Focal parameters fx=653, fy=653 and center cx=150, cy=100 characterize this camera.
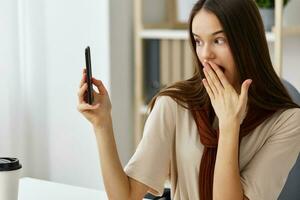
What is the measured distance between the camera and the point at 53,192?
6.29 feet

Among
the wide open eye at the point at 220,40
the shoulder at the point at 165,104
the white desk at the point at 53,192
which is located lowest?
the white desk at the point at 53,192

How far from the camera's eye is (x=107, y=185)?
1.64 m

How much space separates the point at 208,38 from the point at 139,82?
152 cm

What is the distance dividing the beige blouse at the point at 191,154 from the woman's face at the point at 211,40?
0.20 meters

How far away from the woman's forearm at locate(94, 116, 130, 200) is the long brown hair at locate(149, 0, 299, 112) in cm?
23

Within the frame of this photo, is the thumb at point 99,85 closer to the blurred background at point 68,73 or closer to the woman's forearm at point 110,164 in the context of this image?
the woman's forearm at point 110,164

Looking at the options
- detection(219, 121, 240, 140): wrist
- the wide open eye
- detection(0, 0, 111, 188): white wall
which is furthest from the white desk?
detection(0, 0, 111, 188): white wall

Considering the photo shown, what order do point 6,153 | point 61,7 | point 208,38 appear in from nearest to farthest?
point 208,38 → point 6,153 → point 61,7

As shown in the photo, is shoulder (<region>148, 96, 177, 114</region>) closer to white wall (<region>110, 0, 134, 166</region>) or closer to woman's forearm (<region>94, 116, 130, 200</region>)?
woman's forearm (<region>94, 116, 130, 200</region>)

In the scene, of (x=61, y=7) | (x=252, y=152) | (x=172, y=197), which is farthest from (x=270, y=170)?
(x=61, y=7)

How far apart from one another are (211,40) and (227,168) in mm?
314

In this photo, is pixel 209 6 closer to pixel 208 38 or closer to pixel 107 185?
pixel 208 38

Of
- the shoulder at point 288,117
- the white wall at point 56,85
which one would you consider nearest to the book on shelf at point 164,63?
the white wall at point 56,85

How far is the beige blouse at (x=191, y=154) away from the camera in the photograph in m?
1.64
